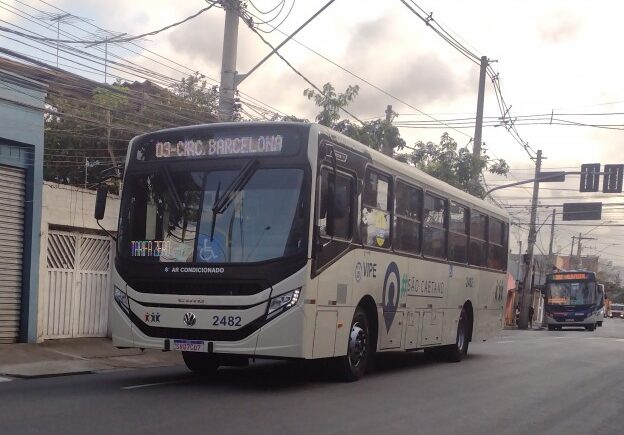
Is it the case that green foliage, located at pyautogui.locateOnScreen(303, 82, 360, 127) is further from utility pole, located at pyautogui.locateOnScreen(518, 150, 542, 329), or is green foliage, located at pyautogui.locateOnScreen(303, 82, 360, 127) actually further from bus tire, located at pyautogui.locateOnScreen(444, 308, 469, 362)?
utility pole, located at pyautogui.locateOnScreen(518, 150, 542, 329)

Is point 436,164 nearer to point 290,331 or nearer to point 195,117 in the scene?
point 195,117

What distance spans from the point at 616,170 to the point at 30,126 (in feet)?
72.2

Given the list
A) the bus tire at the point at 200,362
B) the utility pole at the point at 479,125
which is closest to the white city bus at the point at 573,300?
the utility pole at the point at 479,125

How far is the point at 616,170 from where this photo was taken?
28000 mm

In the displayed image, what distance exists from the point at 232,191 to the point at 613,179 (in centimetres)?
2264

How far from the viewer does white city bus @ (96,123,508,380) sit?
29.1ft

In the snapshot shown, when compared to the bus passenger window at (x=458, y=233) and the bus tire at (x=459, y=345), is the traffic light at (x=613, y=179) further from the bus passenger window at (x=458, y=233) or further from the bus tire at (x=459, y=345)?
the bus passenger window at (x=458, y=233)

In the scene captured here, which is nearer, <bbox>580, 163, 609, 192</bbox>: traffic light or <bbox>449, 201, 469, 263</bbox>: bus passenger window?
<bbox>449, 201, 469, 263</bbox>: bus passenger window

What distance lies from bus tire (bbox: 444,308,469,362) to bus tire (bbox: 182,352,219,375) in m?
5.80

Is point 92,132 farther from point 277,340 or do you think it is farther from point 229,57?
point 277,340

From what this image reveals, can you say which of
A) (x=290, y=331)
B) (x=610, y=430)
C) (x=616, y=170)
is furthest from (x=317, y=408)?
(x=616, y=170)

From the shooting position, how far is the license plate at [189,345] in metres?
8.95

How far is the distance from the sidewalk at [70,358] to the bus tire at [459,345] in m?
5.47

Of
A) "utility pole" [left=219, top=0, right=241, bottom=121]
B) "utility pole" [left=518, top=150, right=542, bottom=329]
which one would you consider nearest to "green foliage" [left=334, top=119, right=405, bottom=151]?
"utility pole" [left=219, top=0, right=241, bottom=121]
